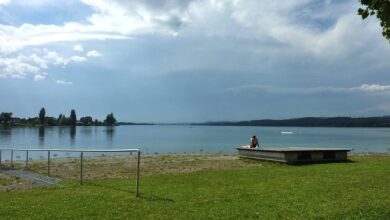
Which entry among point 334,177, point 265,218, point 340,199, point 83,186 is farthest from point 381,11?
point 83,186

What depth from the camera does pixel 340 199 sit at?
10477 mm

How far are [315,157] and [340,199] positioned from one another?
45.5 feet

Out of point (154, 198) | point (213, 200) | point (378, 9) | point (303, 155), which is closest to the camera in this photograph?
point (378, 9)

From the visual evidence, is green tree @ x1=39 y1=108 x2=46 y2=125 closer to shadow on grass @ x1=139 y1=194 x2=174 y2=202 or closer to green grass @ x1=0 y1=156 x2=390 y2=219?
green grass @ x1=0 y1=156 x2=390 y2=219

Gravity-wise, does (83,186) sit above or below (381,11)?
below

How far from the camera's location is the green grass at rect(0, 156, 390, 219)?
8.82m

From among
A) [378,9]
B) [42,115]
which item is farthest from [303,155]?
[42,115]

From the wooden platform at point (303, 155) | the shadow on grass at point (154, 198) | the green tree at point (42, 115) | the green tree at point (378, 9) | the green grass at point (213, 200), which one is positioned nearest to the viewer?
the green tree at point (378, 9)

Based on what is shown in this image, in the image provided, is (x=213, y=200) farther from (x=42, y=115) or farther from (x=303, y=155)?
(x=42, y=115)

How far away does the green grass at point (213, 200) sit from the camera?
8.82 metres

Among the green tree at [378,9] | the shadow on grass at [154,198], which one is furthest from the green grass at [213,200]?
the green tree at [378,9]

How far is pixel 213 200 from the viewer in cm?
→ 1039

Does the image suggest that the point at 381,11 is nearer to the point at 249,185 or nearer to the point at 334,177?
the point at 249,185

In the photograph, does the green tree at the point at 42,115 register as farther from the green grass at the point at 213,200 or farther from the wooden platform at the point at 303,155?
the green grass at the point at 213,200
